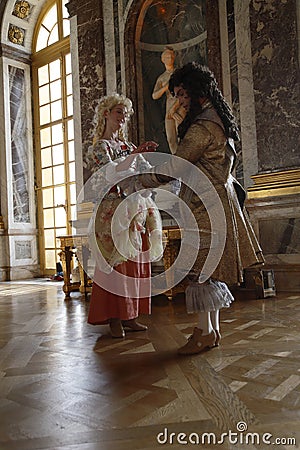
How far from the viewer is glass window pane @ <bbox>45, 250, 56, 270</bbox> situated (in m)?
8.60

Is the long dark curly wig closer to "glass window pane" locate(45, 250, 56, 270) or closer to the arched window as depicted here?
the arched window

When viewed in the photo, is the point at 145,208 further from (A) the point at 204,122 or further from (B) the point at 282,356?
(B) the point at 282,356

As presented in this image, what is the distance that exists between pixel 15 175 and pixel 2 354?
262 inches

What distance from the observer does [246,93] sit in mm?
5164

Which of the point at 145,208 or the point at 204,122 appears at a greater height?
the point at 204,122

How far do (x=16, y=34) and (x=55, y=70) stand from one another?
3.60 ft

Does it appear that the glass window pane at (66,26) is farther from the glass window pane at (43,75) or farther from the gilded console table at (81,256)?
the gilded console table at (81,256)

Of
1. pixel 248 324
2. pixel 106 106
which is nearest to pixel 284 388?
pixel 248 324

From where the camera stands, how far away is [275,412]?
1.48 meters

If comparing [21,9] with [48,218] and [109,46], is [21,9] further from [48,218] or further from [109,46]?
[48,218]

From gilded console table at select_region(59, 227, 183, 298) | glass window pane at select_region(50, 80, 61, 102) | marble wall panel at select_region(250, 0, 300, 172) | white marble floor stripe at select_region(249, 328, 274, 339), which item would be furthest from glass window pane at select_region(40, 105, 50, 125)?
white marble floor stripe at select_region(249, 328, 274, 339)

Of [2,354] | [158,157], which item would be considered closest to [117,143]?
[158,157]

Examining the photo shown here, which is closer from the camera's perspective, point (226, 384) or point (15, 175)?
point (226, 384)

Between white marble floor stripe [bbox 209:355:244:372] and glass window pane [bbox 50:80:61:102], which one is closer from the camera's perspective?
white marble floor stripe [bbox 209:355:244:372]
